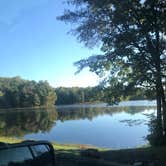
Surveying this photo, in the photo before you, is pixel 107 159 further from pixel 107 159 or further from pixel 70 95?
pixel 70 95

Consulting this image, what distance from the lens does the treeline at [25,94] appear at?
Answer: 143m

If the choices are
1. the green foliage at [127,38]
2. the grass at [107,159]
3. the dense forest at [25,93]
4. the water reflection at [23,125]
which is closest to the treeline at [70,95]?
the dense forest at [25,93]

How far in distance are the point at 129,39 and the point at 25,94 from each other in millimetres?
129946

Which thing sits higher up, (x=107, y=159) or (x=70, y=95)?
(x=70, y=95)

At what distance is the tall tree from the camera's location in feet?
57.7

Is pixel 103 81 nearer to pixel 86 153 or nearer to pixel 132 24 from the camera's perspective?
pixel 132 24

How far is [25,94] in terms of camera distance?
145250mm

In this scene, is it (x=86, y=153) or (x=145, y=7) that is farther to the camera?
(x=145, y=7)

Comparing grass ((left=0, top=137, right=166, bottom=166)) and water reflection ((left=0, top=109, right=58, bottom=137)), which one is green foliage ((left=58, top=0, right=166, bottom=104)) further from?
water reflection ((left=0, top=109, right=58, bottom=137))

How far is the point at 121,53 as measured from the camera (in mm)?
17703

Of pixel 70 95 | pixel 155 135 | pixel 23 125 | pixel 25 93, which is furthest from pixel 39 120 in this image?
pixel 70 95

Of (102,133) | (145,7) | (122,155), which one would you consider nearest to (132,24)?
(145,7)

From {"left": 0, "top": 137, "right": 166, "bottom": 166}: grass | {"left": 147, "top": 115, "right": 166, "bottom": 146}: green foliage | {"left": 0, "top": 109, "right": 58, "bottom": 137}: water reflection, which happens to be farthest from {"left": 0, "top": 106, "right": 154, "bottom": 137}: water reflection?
{"left": 0, "top": 137, "right": 166, "bottom": 166}: grass

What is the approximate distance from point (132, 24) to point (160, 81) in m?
2.77
